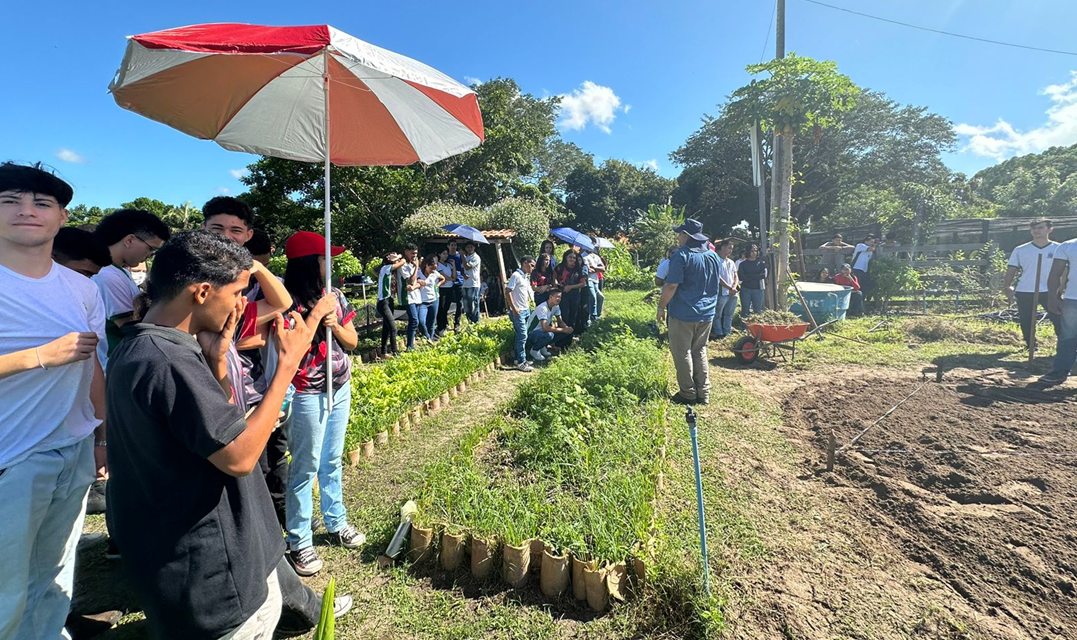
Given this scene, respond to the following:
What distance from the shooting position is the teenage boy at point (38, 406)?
5.50ft

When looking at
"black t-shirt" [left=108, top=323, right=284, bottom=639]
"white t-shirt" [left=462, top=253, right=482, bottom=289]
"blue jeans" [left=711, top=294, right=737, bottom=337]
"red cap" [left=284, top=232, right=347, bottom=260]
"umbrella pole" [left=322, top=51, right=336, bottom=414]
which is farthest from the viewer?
"white t-shirt" [left=462, top=253, right=482, bottom=289]

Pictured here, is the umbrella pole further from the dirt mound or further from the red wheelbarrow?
the red wheelbarrow

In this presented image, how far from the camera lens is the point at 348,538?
3092mm

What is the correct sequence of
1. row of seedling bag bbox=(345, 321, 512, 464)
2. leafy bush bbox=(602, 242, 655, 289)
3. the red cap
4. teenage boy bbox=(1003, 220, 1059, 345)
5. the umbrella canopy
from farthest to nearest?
leafy bush bbox=(602, 242, 655, 289), teenage boy bbox=(1003, 220, 1059, 345), row of seedling bag bbox=(345, 321, 512, 464), the red cap, the umbrella canopy

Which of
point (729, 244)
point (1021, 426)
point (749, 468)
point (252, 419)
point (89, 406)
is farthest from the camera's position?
point (729, 244)

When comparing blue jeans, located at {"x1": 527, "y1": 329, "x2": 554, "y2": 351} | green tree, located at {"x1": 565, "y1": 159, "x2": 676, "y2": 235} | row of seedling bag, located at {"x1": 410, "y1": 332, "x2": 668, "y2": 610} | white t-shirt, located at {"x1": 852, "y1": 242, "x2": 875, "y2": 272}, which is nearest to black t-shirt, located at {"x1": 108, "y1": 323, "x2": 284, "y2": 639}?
row of seedling bag, located at {"x1": 410, "y1": 332, "x2": 668, "y2": 610}

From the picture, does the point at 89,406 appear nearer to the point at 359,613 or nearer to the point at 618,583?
the point at 359,613

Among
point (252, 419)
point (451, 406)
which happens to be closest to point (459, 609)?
point (252, 419)

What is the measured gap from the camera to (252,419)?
1.39 m

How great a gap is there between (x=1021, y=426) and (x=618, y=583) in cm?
470

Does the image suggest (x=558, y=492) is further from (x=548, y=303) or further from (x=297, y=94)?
(x=548, y=303)

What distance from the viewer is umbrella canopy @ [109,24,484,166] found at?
207 centimetres

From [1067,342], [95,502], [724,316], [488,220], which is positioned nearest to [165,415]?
[95,502]

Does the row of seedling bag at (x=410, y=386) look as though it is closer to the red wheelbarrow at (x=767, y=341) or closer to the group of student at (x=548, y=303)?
the group of student at (x=548, y=303)
